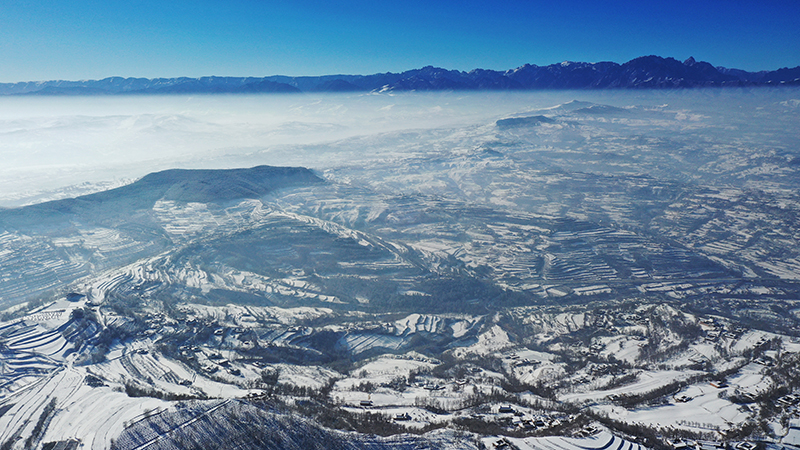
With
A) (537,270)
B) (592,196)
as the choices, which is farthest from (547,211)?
(537,270)

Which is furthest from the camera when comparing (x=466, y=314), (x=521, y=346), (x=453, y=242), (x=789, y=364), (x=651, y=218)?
(x=651, y=218)

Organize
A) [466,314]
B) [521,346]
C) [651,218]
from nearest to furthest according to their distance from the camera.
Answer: [521,346], [466,314], [651,218]

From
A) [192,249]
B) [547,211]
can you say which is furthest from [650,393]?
[547,211]

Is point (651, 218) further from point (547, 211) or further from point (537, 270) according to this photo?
point (537, 270)

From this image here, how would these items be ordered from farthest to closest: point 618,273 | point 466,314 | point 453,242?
1. point 453,242
2. point 618,273
3. point 466,314

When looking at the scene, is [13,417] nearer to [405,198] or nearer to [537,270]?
Result: [537,270]

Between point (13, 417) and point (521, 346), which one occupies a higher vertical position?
point (13, 417)

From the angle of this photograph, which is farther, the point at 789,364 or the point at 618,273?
the point at 618,273

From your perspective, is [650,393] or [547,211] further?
[547,211]

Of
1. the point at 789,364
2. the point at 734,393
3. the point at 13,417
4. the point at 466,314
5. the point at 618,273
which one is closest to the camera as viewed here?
the point at 13,417
